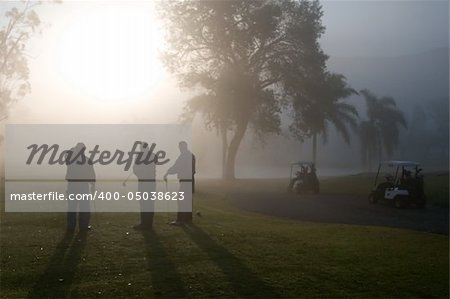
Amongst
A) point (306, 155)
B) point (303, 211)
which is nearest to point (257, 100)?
point (303, 211)

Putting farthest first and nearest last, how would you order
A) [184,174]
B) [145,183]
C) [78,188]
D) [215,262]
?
[184,174], [145,183], [78,188], [215,262]

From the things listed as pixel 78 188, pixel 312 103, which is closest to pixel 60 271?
pixel 78 188

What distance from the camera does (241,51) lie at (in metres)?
41.4

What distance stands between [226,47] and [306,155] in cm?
8532

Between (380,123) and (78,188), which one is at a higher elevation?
(380,123)

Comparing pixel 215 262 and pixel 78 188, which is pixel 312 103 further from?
pixel 215 262

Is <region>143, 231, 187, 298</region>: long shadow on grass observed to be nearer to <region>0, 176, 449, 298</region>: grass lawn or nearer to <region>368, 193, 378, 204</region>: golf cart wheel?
<region>0, 176, 449, 298</region>: grass lawn

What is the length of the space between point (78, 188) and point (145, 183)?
1576 mm

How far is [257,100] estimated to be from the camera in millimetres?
41000

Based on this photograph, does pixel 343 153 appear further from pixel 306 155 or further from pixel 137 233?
pixel 137 233

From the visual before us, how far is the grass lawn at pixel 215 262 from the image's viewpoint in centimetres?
779

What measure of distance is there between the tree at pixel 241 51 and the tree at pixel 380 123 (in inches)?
1635

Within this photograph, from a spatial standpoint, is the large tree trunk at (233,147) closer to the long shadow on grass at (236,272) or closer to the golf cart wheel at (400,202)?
the golf cart wheel at (400,202)

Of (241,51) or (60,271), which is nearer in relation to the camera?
(60,271)
